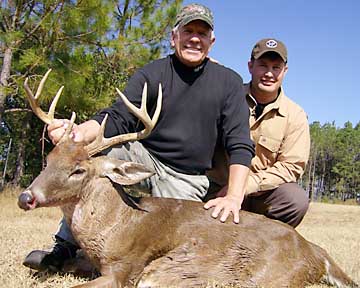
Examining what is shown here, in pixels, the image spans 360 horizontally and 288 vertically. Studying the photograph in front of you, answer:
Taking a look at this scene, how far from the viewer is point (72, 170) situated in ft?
12.1

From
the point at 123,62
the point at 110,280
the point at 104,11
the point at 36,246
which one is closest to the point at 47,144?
the point at 123,62

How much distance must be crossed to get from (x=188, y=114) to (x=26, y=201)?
1.87 meters

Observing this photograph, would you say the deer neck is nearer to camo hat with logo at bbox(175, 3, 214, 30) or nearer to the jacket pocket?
camo hat with logo at bbox(175, 3, 214, 30)

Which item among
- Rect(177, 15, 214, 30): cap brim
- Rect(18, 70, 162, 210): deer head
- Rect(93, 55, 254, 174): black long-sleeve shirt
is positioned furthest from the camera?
Rect(93, 55, 254, 174): black long-sleeve shirt

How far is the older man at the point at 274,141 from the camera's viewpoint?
509 cm

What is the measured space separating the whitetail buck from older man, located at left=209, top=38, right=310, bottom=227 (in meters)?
A: 0.98

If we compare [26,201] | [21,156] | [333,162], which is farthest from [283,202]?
[333,162]

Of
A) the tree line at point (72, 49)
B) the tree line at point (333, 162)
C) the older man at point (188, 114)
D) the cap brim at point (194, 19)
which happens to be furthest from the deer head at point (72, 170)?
the tree line at point (333, 162)

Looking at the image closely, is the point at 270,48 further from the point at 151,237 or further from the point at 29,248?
the point at 29,248

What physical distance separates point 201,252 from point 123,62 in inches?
395

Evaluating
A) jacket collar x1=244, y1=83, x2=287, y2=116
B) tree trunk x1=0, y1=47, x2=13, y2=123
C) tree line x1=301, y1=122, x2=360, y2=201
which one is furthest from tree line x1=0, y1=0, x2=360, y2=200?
tree line x1=301, y1=122, x2=360, y2=201

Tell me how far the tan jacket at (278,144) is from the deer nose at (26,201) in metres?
2.21

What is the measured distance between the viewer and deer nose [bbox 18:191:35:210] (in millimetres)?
3367

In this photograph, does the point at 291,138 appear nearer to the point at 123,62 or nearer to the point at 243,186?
the point at 243,186
